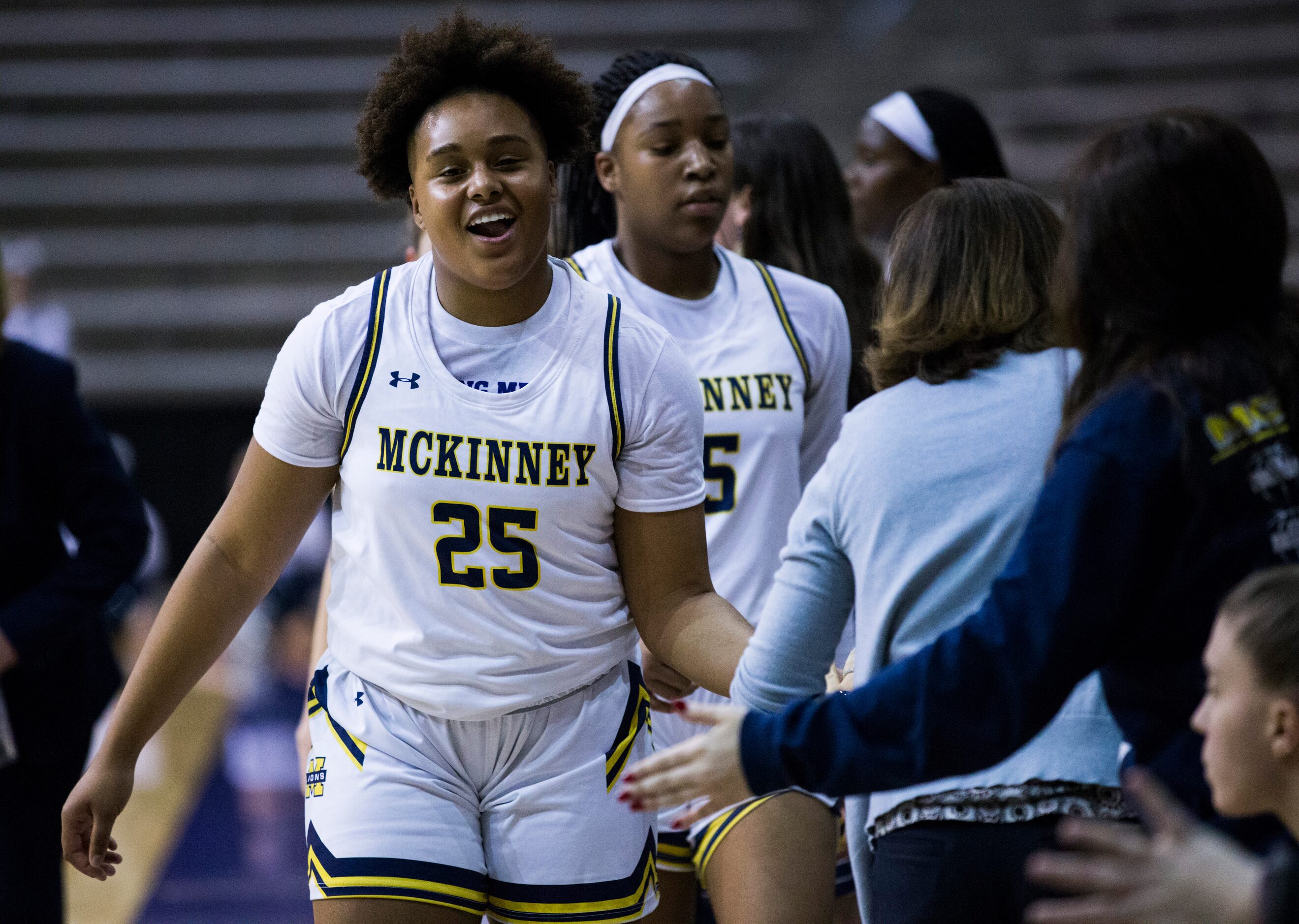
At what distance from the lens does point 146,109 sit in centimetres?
1190

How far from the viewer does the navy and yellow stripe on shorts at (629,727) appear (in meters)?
2.41

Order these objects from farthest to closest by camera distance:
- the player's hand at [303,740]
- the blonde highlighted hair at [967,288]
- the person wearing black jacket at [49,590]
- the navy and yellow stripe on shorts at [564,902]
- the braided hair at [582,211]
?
the braided hair at [582,211], the person wearing black jacket at [49,590], the player's hand at [303,740], the navy and yellow stripe on shorts at [564,902], the blonde highlighted hair at [967,288]

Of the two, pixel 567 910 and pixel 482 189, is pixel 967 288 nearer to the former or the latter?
pixel 482 189

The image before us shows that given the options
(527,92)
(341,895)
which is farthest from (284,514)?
(527,92)

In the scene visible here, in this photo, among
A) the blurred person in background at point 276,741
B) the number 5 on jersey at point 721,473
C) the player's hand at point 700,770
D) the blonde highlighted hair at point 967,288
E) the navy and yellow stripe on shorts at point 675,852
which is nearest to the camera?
the player's hand at point 700,770

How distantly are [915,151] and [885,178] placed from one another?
0.38ft

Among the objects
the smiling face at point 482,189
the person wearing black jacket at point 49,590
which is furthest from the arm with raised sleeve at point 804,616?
the person wearing black jacket at point 49,590

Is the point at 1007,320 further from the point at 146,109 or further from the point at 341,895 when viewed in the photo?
the point at 146,109

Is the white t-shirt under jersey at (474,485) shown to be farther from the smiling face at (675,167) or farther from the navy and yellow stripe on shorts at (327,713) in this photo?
the smiling face at (675,167)

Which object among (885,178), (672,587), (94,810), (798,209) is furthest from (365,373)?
(885,178)

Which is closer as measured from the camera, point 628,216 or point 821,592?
point 821,592

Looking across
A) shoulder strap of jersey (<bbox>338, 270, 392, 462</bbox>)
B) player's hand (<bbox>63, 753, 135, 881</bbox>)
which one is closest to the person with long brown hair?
shoulder strap of jersey (<bbox>338, 270, 392, 462</bbox>)

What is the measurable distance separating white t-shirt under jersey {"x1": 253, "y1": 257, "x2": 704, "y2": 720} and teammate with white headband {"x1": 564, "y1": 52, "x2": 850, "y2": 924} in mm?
457

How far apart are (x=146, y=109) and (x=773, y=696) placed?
11.0m
